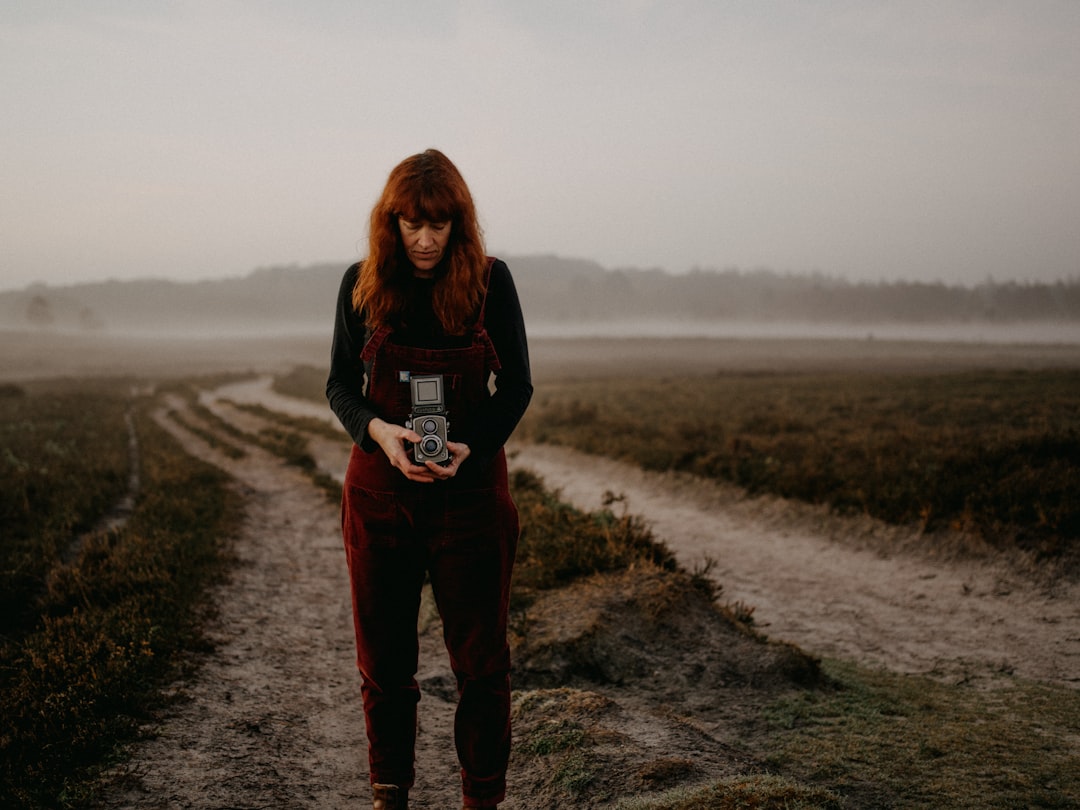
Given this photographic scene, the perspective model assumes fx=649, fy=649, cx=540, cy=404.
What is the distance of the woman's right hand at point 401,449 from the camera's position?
2342 mm

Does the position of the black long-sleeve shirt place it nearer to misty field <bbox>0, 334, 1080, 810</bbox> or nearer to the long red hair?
the long red hair

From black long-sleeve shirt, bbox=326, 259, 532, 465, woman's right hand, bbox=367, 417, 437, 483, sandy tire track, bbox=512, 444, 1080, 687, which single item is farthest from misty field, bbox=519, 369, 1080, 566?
woman's right hand, bbox=367, 417, 437, 483

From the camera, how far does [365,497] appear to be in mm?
2574

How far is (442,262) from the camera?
2582 mm

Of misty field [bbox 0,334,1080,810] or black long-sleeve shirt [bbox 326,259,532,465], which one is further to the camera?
misty field [bbox 0,334,1080,810]

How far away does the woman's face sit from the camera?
245 cm

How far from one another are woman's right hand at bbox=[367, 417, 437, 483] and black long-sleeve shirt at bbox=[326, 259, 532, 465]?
128 millimetres

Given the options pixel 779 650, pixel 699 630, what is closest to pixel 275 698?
pixel 699 630

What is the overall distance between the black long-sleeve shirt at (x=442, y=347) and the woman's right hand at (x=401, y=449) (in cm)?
13

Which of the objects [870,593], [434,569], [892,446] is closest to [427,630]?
[434,569]

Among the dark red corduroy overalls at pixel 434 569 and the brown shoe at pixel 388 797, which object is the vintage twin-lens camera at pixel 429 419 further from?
the brown shoe at pixel 388 797

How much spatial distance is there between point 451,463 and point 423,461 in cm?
10

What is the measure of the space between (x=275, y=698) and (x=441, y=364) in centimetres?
341

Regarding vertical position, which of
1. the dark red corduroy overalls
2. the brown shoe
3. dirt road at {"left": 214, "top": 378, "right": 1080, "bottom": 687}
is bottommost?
dirt road at {"left": 214, "top": 378, "right": 1080, "bottom": 687}
